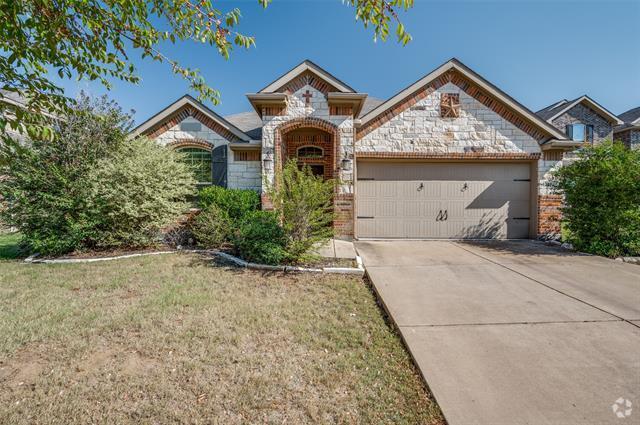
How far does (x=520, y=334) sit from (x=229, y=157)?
345 inches

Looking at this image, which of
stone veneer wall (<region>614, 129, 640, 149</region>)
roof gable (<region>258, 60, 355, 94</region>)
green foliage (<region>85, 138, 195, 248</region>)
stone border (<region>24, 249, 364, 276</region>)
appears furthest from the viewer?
stone veneer wall (<region>614, 129, 640, 149</region>)

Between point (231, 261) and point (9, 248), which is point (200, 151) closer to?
point (231, 261)

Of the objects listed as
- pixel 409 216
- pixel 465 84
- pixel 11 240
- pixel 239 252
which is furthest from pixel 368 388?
pixel 11 240

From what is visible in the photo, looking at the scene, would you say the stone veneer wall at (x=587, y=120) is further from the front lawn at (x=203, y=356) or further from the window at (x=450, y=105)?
the front lawn at (x=203, y=356)

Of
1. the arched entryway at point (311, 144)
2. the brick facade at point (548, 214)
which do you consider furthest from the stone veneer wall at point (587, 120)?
the arched entryway at point (311, 144)

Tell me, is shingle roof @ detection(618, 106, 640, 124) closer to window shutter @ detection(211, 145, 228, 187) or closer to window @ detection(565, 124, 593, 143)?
window @ detection(565, 124, 593, 143)

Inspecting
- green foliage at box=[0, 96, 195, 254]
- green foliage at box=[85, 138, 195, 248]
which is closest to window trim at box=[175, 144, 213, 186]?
green foliage at box=[85, 138, 195, 248]

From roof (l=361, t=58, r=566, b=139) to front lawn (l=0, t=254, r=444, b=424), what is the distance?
658cm

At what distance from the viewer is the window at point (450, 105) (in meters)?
9.02

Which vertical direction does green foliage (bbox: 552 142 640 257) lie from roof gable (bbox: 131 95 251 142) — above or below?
below

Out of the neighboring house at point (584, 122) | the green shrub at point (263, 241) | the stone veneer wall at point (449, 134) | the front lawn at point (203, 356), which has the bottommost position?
the front lawn at point (203, 356)

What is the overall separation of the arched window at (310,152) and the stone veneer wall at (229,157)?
149cm

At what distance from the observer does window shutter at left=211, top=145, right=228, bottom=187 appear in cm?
919

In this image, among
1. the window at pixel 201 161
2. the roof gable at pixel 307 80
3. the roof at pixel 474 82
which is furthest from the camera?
the window at pixel 201 161
